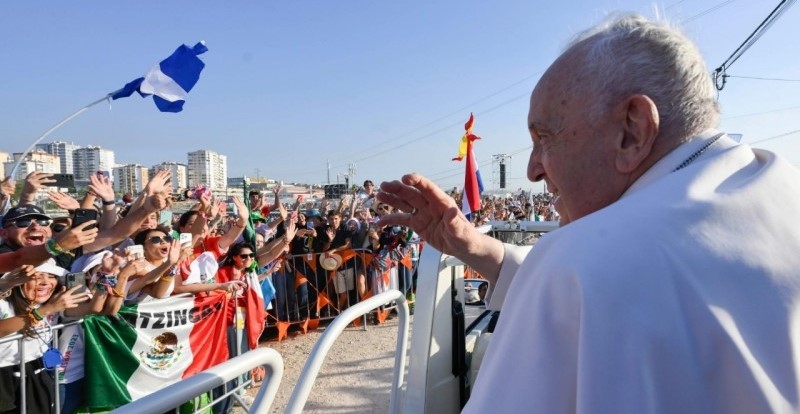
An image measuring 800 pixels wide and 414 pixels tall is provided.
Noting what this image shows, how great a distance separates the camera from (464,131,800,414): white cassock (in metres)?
0.65

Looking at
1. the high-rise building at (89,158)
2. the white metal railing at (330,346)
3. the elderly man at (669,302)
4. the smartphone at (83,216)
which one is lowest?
the white metal railing at (330,346)

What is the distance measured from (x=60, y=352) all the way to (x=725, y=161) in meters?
4.39

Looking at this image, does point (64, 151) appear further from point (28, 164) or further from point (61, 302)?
point (61, 302)

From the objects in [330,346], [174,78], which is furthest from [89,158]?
[330,346]

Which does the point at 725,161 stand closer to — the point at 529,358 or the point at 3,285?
the point at 529,358

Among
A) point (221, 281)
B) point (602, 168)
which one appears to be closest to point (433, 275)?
point (602, 168)

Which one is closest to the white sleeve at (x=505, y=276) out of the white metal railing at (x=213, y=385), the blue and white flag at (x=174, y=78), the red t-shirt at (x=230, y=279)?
the white metal railing at (x=213, y=385)

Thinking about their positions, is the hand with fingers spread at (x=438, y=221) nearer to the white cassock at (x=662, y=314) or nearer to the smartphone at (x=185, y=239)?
the white cassock at (x=662, y=314)

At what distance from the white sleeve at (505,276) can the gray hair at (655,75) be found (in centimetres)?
92

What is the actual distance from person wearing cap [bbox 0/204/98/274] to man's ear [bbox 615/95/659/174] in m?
3.48

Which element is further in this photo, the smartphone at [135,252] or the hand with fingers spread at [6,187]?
the hand with fingers spread at [6,187]

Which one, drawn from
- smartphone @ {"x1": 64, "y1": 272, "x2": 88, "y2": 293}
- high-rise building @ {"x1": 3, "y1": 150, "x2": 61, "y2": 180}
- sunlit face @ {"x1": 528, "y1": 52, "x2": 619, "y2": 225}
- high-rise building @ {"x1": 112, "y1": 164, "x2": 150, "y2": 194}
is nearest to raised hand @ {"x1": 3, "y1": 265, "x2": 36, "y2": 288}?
smartphone @ {"x1": 64, "y1": 272, "x2": 88, "y2": 293}

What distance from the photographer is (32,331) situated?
3.36 meters

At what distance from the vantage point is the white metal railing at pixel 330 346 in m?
1.79
